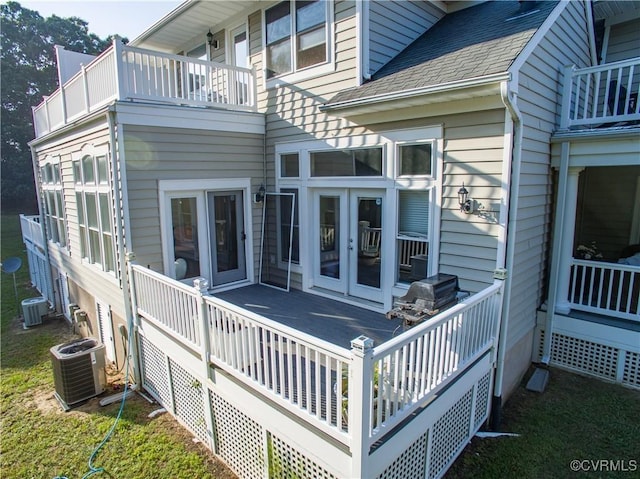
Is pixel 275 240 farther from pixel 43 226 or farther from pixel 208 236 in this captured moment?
pixel 43 226

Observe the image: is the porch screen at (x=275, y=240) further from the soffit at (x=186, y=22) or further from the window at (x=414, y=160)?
the soffit at (x=186, y=22)

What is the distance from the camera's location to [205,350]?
404 centimetres

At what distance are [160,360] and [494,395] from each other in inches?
174

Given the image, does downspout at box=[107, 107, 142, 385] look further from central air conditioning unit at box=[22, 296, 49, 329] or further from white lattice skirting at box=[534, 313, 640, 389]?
white lattice skirting at box=[534, 313, 640, 389]

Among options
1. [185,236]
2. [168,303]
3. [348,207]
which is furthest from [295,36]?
[168,303]

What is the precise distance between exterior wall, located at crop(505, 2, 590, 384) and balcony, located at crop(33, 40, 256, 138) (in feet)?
15.0

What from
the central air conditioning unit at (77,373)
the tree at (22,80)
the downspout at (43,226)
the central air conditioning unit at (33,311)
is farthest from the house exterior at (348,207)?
the tree at (22,80)

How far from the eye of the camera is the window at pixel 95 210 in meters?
6.01

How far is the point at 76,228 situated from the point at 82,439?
4648mm

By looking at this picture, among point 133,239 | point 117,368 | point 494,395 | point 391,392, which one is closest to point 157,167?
point 133,239

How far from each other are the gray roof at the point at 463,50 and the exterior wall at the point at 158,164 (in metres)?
2.17

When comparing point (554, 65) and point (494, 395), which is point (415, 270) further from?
point (554, 65)

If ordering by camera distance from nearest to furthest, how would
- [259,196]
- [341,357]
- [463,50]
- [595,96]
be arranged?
[341,357] → [595,96] → [463,50] → [259,196]

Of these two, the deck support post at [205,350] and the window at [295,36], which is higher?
the window at [295,36]
